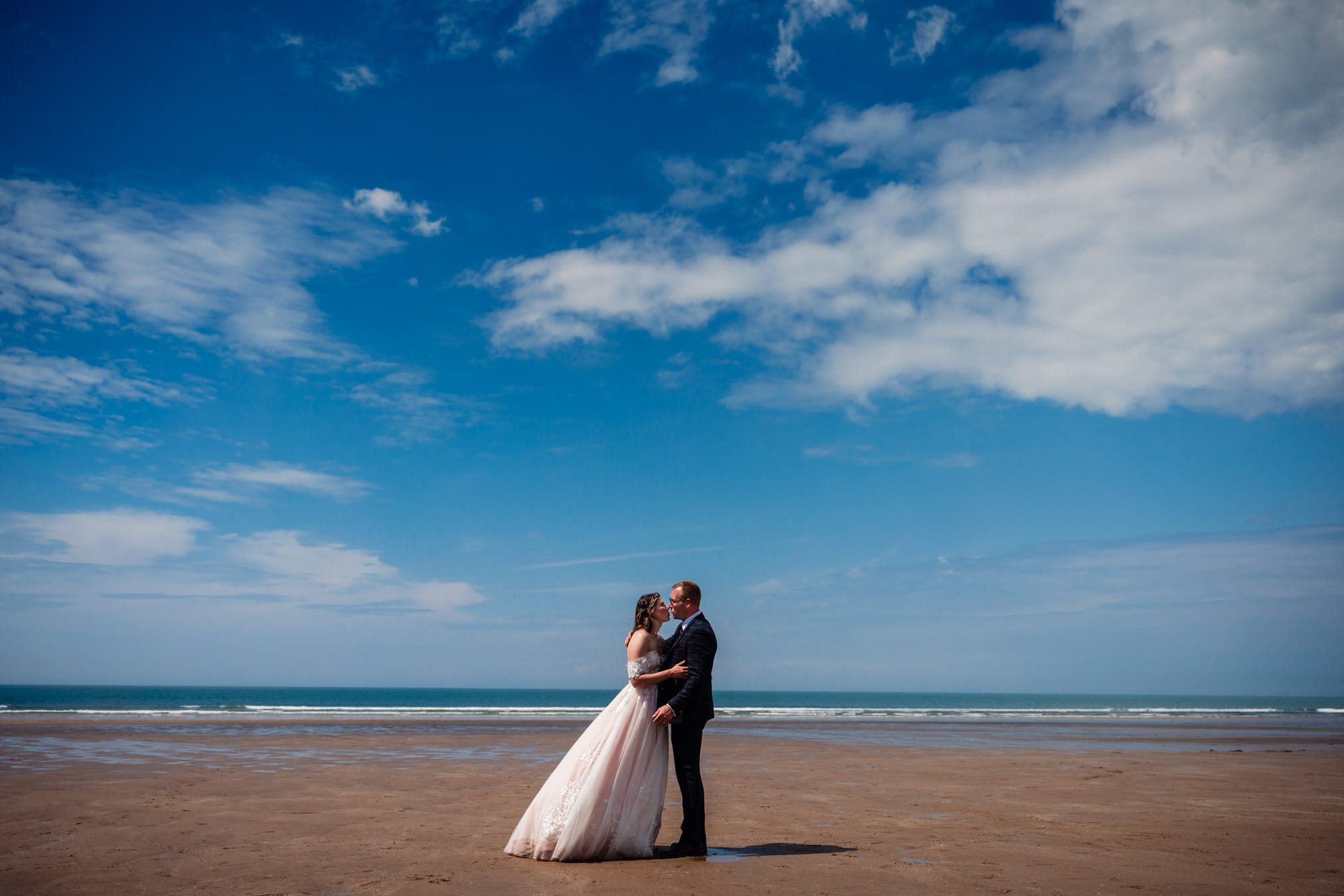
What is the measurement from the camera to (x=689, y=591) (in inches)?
301

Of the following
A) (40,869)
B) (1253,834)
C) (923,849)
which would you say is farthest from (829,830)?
(40,869)

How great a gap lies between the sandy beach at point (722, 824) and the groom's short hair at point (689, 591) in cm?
224

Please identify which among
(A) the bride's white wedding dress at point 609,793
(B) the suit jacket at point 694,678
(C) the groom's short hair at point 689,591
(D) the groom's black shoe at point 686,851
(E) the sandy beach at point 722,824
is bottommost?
(E) the sandy beach at point 722,824

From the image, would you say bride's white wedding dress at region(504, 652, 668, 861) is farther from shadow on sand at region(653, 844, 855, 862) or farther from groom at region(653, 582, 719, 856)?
shadow on sand at region(653, 844, 855, 862)

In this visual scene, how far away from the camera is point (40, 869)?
6.61m

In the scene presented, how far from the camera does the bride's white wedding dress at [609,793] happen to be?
23.2 feet

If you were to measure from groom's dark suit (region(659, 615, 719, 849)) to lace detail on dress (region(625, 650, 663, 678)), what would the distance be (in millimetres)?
215

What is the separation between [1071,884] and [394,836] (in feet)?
20.3

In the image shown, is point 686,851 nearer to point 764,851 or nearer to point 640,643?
point 764,851

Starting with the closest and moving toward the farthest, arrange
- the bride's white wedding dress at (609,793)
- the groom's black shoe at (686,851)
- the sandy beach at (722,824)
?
the sandy beach at (722,824), the bride's white wedding dress at (609,793), the groom's black shoe at (686,851)

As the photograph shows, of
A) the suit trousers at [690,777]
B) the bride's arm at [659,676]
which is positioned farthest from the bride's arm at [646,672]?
the suit trousers at [690,777]

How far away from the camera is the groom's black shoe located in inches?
288

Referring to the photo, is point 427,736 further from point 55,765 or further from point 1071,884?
point 1071,884

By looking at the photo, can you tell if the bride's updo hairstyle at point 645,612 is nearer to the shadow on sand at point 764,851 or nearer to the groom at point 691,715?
the groom at point 691,715
